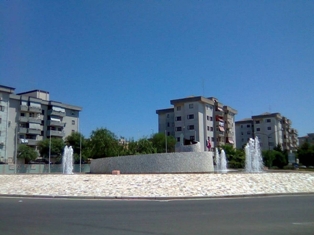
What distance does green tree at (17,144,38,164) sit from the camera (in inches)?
2457

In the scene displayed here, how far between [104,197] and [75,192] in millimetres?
2493

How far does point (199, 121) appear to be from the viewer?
238ft

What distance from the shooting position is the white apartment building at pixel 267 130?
98.6 m

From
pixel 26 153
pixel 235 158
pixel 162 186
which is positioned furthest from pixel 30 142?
pixel 162 186

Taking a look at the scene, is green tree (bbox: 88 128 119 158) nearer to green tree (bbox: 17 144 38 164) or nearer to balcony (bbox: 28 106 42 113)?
green tree (bbox: 17 144 38 164)

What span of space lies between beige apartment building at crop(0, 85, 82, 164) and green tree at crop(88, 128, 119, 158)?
13344mm

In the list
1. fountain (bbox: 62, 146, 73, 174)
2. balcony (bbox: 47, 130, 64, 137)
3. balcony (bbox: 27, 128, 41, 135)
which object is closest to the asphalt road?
fountain (bbox: 62, 146, 73, 174)

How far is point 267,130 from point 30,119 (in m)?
66.3

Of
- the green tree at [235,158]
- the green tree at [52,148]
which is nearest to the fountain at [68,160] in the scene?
the green tree at [52,148]

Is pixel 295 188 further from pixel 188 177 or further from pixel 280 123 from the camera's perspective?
pixel 280 123

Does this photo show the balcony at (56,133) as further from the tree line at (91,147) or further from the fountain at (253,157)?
the fountain at (253,157)

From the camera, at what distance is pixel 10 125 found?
6506 cm

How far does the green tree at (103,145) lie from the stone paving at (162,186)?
38929mm

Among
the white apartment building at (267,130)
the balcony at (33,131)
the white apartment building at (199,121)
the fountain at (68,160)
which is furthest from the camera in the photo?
the white apartment building at (267,130)
